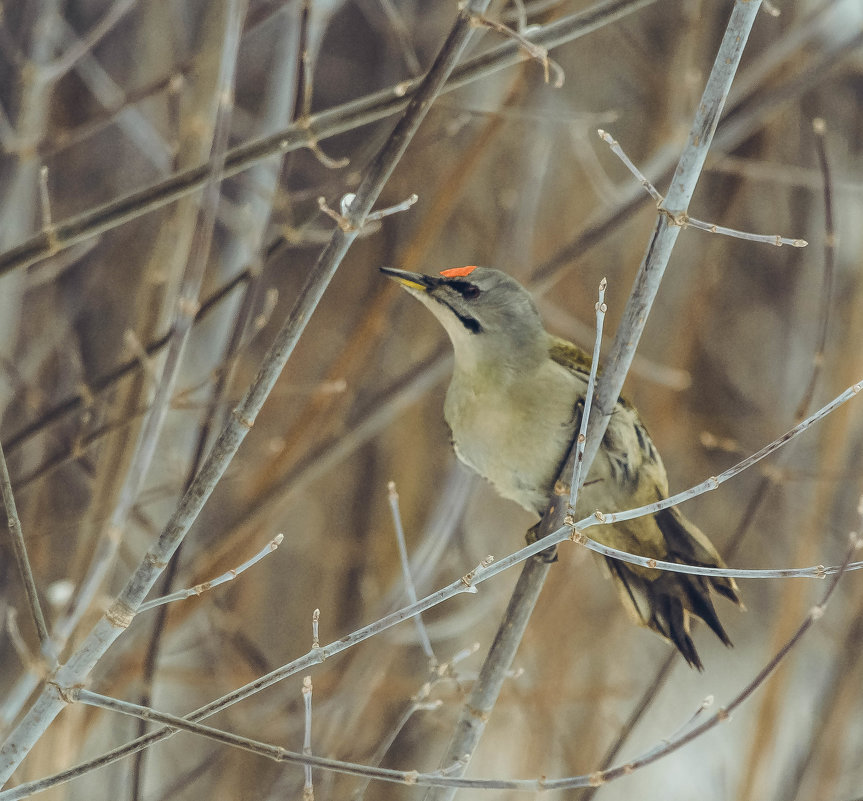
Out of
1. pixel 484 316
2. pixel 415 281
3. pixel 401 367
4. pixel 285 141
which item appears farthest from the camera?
pixel 401 367

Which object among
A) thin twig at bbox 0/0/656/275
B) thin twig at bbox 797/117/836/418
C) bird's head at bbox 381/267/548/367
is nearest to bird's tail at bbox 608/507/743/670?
thin twig at bbox 797/117/836/418

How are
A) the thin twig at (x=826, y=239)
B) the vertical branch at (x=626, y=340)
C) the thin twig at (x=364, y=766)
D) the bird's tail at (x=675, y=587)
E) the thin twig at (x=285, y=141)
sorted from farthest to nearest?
1. the bird's tail at (x=675, y=587)
2. the thin twig at (x=826, y=239)
3. the thin twig at (x=285, y=141)
4. the vertical branch at (x=626, y=340)
5. the thin twig at (x=364, y=766)

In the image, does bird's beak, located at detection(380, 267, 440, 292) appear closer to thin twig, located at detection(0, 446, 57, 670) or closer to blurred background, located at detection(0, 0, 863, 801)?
blurred background, located at detection(0, 0, 863, 801)

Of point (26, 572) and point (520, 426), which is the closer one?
point (26, 572)

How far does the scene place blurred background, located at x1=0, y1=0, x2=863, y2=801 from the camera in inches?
102

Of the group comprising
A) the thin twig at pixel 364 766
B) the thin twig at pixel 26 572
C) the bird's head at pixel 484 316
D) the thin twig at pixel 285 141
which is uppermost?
the thin twig at pixel 285 141

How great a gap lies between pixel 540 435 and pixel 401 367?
2.60 m

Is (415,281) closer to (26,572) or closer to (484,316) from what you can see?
(484,316)

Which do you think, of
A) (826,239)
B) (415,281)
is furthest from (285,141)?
(826,239)

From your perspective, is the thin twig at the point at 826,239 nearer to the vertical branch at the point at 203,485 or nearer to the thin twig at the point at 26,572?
the vertical branch at the point at 203,485

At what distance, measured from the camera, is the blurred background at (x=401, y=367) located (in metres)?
2.60

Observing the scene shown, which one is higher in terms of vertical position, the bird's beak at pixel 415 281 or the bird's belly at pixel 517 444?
the bird's beak at pixel 415 281

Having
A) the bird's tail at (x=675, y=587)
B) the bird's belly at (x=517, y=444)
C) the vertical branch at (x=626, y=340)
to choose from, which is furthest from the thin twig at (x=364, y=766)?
the bird's belly at (x=517, y=444)

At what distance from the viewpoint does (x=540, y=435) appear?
222 centimetres
